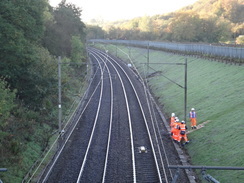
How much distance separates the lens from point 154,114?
90.7ft

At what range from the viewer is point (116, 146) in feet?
66.6

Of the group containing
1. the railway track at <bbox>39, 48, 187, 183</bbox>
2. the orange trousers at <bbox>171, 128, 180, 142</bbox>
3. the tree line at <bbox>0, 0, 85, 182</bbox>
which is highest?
the tree line at <bbox>0, 0, 85, 182</bbox>

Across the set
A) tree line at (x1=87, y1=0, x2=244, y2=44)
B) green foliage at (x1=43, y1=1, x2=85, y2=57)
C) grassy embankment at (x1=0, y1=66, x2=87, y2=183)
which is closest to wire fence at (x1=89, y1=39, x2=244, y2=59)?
green foliage at (x1=43, y1=1, x2=85, y2=57)

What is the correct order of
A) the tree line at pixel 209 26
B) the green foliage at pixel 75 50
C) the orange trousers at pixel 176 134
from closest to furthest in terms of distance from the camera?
the orange trousers at pixel 176 134 < the green foliage at pixel 75 50 < the tree line at pixel 209 26

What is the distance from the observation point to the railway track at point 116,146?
16203 mm

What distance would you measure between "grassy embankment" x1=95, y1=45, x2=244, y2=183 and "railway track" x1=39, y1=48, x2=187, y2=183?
159 centimetres

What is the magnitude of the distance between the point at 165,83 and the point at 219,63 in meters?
6.13

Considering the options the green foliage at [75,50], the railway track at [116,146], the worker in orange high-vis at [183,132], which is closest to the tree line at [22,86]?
the railway track at [116,146]

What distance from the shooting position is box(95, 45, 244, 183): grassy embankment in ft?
53.4

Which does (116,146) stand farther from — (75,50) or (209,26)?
(209,26)

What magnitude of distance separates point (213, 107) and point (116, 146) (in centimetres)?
777

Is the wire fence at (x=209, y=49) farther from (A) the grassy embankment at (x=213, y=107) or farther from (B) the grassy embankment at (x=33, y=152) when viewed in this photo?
(B) the grassy embankment at (x=33, y=152)

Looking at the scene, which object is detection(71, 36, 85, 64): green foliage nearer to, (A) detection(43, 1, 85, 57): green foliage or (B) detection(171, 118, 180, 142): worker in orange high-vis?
(A) detection(43, 1, 85, 57): green foliage

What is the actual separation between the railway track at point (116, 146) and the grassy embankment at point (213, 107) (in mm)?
1591
